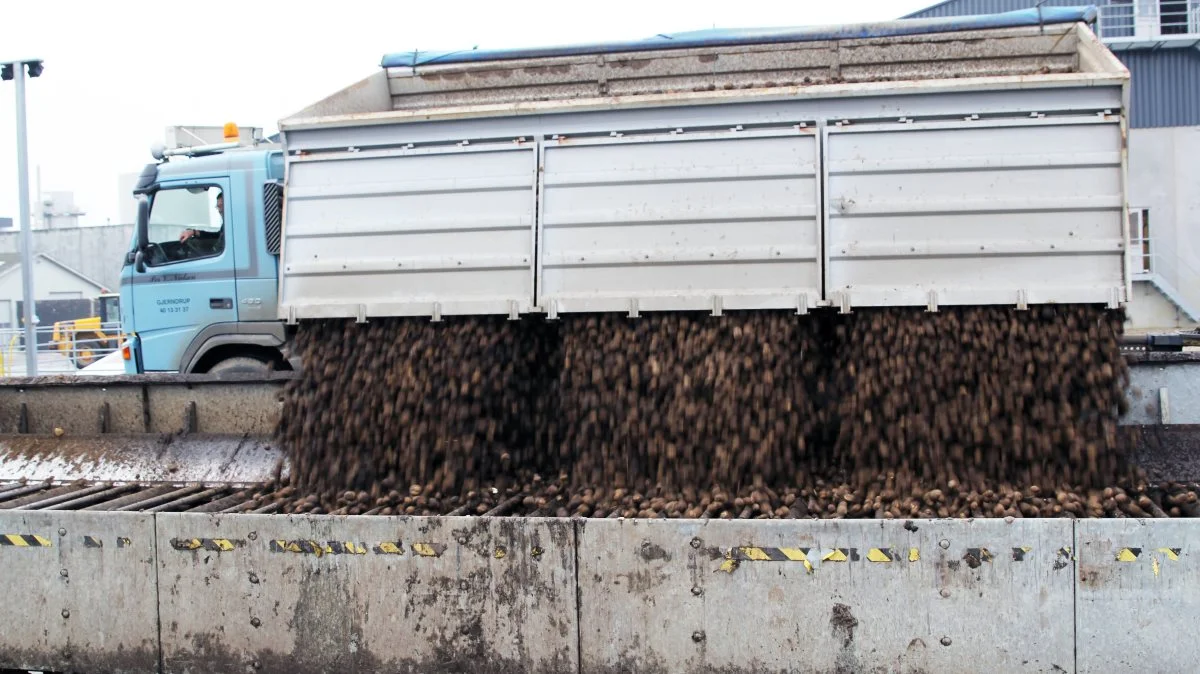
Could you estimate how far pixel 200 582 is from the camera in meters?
5.44

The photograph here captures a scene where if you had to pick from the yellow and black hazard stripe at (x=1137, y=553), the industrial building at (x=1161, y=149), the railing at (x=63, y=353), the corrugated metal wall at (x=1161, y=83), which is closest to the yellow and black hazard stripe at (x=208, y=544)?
the yellow and black hazard stripe at (x=1137, y=553)

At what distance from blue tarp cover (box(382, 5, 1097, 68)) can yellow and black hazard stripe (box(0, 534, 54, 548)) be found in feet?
13.6

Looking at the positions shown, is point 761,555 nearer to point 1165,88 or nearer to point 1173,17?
point 1165,88

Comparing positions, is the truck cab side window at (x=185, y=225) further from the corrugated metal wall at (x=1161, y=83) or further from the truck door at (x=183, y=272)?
the corrugated metal wall at (x=1161, y=83)

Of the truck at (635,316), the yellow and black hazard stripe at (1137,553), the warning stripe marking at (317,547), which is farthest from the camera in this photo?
the warning stripe marking at (317,547)

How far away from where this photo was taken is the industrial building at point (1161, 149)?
23.4m

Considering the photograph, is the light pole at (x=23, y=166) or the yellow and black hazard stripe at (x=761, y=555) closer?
the yellow and black hazard stripe at (x=761, y=555)

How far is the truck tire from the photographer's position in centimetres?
895

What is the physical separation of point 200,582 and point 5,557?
123 cm

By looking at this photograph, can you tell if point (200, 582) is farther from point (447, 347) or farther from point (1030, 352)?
point (1030, 352)

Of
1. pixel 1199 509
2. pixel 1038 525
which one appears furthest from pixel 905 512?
pixel 1199 509

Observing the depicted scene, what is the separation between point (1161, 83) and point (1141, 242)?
4.03 m

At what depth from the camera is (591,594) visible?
5.01 metres

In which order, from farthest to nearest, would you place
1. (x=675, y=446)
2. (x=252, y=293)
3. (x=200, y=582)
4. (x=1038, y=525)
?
(x=252, y=293)
(x=675, y=446)
(x=200, y=582)
(x=1038, y=525)
